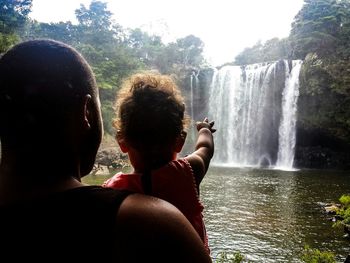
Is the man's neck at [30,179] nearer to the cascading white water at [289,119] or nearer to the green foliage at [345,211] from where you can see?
the green foliage at [345,211]

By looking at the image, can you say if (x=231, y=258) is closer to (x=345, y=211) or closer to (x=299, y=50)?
(x=345, y=211)

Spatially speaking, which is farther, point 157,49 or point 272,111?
point 157,49

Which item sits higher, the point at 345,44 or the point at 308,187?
the point at 345,44

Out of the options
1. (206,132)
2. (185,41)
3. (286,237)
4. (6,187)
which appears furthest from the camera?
(185,41)

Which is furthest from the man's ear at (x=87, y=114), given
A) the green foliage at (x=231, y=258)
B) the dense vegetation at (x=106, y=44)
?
the dense vegetation at (x=106, y=44)

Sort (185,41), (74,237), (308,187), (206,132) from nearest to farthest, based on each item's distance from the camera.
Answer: (74,237)
(206,132)
(308,187)
(185,41)

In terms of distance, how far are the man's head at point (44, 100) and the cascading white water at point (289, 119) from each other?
29.8 metres

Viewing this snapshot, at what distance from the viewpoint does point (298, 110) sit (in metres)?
30.2

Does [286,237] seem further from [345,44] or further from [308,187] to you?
[345,44]

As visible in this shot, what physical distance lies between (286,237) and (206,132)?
7.22 metres

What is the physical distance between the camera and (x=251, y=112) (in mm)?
33344

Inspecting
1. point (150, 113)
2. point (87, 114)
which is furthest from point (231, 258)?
point (87, 114)

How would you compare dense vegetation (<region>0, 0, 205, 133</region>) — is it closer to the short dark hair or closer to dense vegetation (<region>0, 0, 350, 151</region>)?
dense vegetation (<region>0, 0, 350, 151</region>)

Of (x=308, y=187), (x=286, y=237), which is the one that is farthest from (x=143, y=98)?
(x=308, y=187)
